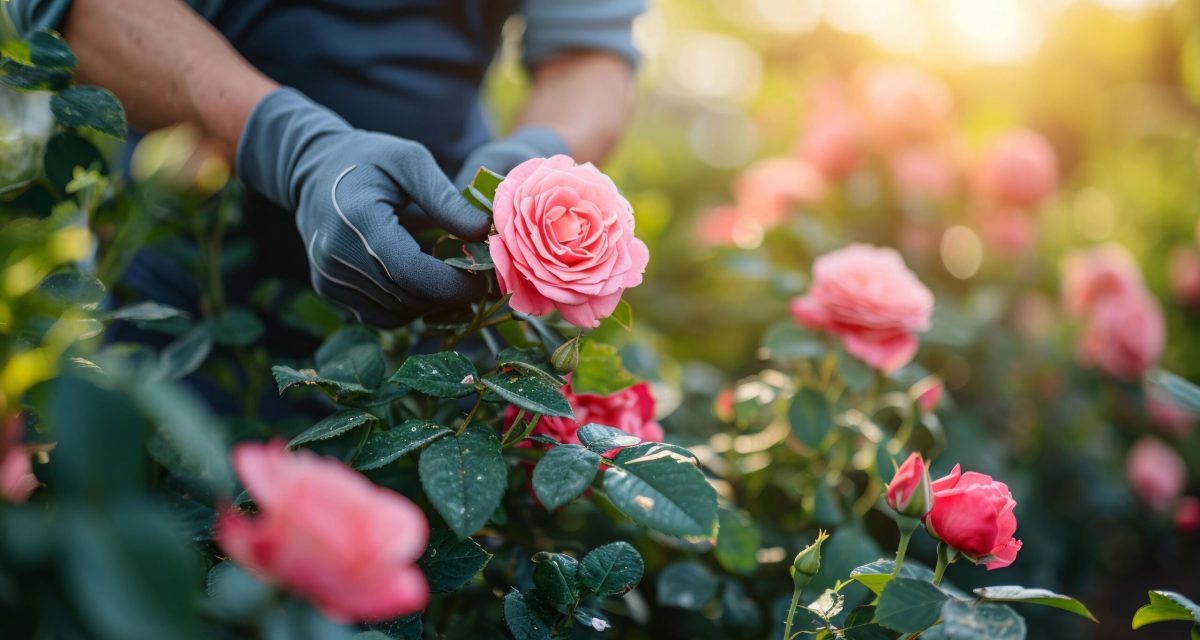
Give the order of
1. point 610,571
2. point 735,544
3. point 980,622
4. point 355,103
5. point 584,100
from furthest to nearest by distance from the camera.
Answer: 1. point 584,100
2. point 355,103
3. point 735,544
4. point 610,571
5. point 980,622

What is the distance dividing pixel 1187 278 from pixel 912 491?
253 centimetres

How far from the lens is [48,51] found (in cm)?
83

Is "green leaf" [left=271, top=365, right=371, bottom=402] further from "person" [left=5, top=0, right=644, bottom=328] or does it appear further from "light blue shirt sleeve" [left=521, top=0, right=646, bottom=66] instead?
"light blue shirt sleeve" [left=521, top=0, right=646, bottom=66]

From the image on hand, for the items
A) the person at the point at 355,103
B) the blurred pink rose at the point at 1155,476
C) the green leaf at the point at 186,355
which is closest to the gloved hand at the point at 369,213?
the person at the point at 355,103

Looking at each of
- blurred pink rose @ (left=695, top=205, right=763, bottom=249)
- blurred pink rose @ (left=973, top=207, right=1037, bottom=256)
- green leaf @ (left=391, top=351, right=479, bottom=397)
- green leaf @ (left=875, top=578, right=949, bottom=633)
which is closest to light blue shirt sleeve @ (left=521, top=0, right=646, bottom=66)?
blurred pink rose @ (left=695, top=205, right=763, bottom=249)

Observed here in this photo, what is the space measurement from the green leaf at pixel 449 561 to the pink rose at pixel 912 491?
0.38 meters

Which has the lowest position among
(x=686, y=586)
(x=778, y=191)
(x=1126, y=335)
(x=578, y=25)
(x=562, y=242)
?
(x=686, y=586)

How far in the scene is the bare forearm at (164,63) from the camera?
3.34 ft

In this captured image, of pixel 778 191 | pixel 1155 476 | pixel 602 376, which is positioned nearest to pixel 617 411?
pixel 602 376

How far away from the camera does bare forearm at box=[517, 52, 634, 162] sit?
1.41 meters

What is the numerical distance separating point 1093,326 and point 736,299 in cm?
94

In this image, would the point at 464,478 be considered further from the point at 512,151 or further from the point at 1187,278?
the point at 1187,278

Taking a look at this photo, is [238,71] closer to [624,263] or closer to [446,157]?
[446,157]

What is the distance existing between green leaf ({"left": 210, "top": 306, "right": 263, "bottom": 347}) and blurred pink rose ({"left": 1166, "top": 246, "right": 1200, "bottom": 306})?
286cm
